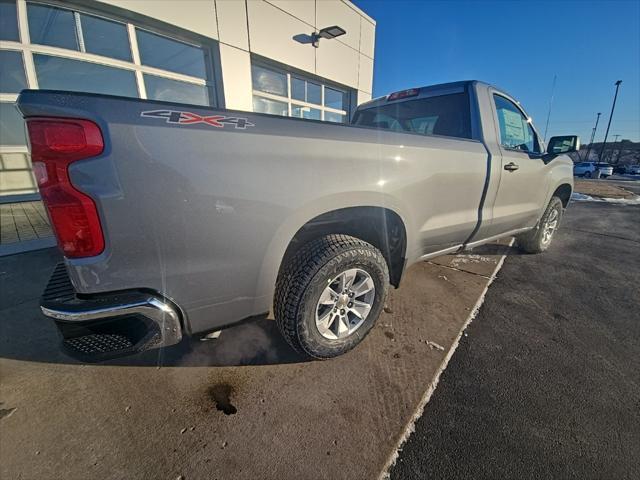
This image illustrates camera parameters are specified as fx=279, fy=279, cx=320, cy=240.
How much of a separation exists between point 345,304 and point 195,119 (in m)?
1.50

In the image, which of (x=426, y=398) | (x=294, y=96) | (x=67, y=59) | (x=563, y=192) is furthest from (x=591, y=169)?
(x=67, y=59)

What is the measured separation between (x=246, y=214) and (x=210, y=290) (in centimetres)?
44

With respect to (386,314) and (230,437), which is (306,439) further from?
(386,314)

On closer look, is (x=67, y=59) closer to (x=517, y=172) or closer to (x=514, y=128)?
(x=514, y=128)

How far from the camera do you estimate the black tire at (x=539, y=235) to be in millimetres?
3961

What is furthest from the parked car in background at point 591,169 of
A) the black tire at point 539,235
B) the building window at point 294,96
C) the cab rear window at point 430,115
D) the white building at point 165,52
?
the cab rear window at point 430,115

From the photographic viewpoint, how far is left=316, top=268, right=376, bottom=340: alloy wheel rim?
77.2 inches

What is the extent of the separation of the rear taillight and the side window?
327 centimetres

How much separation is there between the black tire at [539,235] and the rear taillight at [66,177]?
4851 millimetres

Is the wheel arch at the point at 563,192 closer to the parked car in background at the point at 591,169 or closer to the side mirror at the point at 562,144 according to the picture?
the side mirror at the point at 562,144

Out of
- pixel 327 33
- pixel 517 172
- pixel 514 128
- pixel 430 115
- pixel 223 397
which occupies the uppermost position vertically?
pixel 327 33

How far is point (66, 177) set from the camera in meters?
1.10

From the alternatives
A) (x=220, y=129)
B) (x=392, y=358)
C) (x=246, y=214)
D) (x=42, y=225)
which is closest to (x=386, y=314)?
(x=392, y=358)

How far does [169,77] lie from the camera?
231 inches
